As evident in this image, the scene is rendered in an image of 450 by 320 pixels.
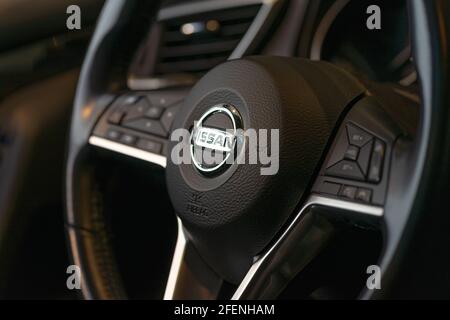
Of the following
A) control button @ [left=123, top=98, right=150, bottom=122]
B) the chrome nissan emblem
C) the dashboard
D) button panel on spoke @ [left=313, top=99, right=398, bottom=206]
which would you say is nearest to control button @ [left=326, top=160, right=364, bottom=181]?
button panel on spoke @ [left=313, top=99, right=398, bottom=206]

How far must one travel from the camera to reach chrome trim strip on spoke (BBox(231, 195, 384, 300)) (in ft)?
→ 2.67

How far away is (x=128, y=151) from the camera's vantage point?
1.12m

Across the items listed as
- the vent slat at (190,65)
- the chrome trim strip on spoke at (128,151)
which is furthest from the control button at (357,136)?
the vent slat at (190,65)

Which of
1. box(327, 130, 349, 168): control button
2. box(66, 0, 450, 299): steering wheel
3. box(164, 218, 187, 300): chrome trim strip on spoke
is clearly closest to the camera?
box(66, 0, 450, 299): steering wheel

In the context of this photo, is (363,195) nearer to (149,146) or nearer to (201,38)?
(149,146)

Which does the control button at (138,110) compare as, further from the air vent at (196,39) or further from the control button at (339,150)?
the control button at (339,150)

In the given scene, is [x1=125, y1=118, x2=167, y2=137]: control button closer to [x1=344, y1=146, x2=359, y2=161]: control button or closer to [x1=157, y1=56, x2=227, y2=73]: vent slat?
[x1=157, y1=56, x2=227, y2=73]: vent slat

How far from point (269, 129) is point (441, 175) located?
0.72 ft

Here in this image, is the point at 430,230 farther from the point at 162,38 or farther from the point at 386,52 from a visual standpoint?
the point at 162,38

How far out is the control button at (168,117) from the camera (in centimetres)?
110

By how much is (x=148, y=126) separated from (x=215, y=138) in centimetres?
22

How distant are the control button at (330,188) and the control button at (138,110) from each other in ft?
1.23

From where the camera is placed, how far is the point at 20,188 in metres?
1.46

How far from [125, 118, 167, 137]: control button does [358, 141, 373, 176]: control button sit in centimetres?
34
